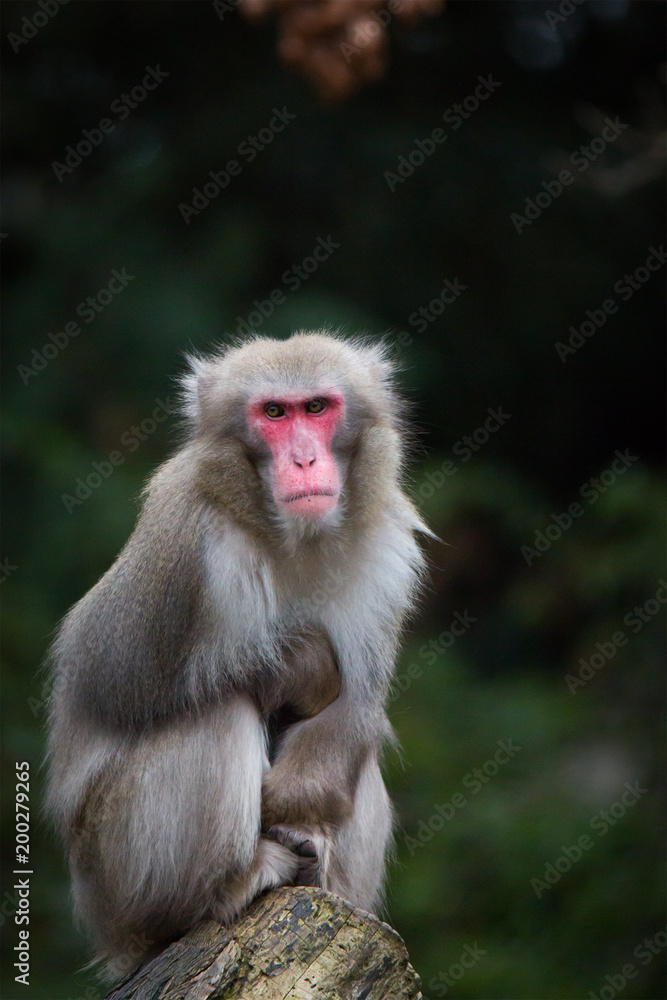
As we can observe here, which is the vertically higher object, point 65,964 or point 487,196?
point 487,196

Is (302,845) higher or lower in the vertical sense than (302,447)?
lower

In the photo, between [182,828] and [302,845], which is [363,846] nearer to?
[302,845]

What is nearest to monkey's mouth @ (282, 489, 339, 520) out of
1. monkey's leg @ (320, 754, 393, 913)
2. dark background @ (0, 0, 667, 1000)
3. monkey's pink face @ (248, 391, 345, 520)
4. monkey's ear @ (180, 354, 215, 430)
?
monkey's pink face @ (248, 391, 345, 520)

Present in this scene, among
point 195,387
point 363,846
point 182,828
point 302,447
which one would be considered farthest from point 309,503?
point 363,846

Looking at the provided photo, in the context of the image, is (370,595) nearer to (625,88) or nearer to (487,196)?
(487,196)

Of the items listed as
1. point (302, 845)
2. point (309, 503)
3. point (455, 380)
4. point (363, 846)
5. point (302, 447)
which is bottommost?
point (302, 845)

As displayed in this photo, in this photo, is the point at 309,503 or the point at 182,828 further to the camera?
the point at 182,828

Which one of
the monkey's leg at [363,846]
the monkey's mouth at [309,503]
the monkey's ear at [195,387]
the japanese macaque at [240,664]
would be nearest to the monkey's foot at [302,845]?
the japanese macaque at [240,664]

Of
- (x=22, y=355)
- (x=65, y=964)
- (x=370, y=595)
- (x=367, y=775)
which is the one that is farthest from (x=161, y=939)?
(x=22, y=355)

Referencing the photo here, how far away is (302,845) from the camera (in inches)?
202

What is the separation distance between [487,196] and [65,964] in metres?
6.86

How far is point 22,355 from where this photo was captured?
9930 mm

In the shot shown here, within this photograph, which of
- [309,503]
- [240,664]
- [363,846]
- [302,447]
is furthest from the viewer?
[363,846]

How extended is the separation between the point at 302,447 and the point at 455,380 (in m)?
5.95
